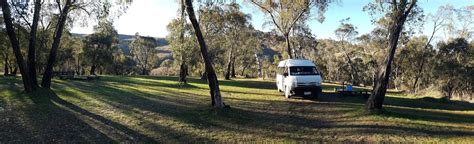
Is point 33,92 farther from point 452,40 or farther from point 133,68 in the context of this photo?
point 133,68

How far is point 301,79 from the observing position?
2034 centimetres

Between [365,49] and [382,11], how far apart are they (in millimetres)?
51752

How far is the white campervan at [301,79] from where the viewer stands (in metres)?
20.2

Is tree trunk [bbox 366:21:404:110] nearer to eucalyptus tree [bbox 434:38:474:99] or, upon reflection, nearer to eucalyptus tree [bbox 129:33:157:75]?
eucalyptus tree [bbox 434:38:474:99]

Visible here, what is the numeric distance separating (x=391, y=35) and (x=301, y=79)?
22.5ft

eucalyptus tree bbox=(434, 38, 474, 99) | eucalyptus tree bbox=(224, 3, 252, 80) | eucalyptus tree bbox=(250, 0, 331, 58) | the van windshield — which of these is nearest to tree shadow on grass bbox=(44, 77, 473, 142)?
the van windshield

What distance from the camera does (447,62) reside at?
162ft

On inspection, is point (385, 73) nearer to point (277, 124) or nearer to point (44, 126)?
point (277, 124)

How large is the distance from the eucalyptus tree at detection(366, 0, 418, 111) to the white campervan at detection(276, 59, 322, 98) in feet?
18.5

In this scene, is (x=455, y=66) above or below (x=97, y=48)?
below

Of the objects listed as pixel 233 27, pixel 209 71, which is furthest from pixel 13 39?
pixel 233 27

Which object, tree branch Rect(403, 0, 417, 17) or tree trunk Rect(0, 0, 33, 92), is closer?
tree branch Rect(403, 0, 417, 17)

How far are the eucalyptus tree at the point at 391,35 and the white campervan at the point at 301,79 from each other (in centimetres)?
565

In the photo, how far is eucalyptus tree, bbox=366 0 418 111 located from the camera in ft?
45.3
